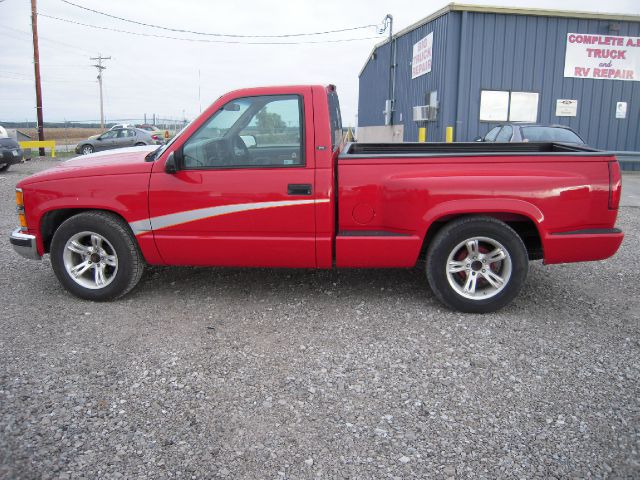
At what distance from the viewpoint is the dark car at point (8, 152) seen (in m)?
15.9

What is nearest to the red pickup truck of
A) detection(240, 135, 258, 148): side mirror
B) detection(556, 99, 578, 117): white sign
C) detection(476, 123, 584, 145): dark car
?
detection(240, 135, 258, 148): side mirror

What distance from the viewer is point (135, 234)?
4.59 meters

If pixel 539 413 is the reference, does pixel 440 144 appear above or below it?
above

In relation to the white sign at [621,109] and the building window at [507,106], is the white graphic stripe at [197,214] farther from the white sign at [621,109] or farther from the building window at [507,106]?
the white sign at [621,109]

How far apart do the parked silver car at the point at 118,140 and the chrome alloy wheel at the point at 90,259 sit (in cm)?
2167

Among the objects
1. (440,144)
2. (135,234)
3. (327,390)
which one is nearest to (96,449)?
(327,390)

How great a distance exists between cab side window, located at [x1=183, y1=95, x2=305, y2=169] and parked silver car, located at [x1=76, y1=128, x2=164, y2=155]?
22.1 m

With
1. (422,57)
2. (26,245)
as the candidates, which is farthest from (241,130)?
(422,57)

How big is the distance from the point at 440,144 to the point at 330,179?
5.91 ft

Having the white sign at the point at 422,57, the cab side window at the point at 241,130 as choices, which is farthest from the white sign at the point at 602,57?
the cab side window at the point at 241,130

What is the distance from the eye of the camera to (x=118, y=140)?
25.4 meters

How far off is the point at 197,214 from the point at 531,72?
52.1ft

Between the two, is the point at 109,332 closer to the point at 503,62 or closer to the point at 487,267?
the point at 487,267

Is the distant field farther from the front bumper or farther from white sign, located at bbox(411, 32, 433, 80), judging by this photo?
the front bumper
